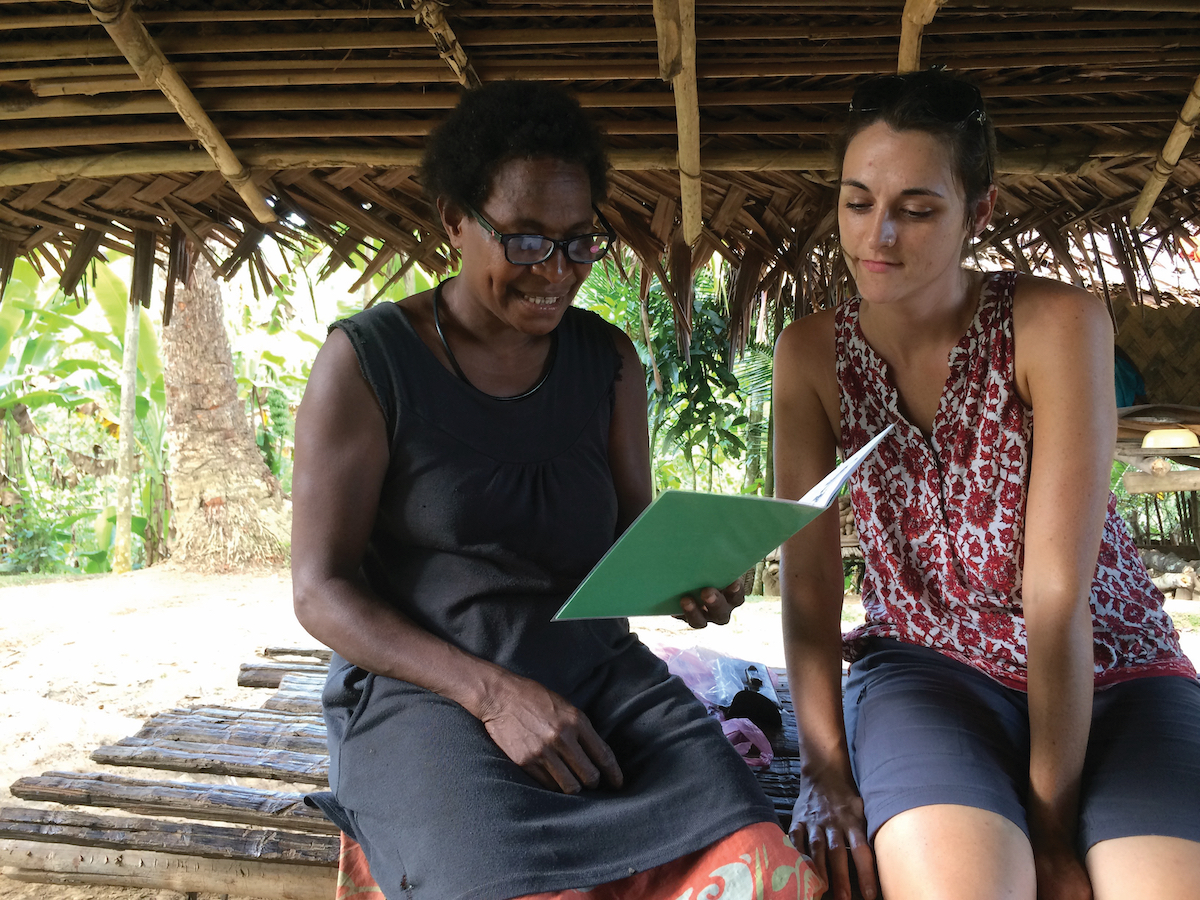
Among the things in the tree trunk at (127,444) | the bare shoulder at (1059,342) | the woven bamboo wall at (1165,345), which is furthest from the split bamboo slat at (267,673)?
the woven bamboo wall at (1165,345)

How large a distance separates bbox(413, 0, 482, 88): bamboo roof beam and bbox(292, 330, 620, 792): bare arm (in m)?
0.90

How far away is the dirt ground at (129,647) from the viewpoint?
14.1 ft

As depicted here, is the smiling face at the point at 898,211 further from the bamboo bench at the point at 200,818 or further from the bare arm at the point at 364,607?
the bamboo bench at the point at 200,818

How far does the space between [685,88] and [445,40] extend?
0.61 metres

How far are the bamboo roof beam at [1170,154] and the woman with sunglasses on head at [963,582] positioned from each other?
1191 millimetres

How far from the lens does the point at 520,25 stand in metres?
2.48

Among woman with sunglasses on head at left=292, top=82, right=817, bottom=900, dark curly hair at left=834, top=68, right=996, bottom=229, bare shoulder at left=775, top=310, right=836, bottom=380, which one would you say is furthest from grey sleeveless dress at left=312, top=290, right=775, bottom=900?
dark curly hair at left=834, top=68, right=996, bottom=229

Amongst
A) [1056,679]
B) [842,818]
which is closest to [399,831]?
[842,818]

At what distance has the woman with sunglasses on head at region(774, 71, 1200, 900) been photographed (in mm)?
1508

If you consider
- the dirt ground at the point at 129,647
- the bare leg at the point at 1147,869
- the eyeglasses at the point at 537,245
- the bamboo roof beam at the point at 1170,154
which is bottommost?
the dirt ground at the point at 129,647

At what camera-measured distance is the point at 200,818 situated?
2.50 m

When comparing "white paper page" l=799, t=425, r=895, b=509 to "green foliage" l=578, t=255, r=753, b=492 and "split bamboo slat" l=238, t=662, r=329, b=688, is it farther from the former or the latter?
"green foliage" l=578, t=255, r=753, b=492

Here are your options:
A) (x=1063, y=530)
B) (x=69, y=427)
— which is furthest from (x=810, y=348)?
(x=69, y=427)

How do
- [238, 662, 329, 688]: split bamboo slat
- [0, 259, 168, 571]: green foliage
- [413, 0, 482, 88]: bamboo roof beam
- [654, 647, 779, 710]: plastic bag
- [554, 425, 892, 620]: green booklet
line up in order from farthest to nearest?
1. [0, 259, 168, 571]: green foliage
2. [238, 662, 329, 688]: split bamboo slat
3. [654, 647, 779, 710]: plastic bag
4. [413, 0, 482, 88]: bamboo roof beam
5. [554, 425, 892, 620]: green booklet
